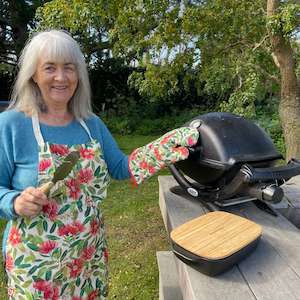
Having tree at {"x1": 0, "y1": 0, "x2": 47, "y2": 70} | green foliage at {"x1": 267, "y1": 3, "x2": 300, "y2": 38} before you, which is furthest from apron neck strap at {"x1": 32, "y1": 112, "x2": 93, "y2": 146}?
tree at {"x1": 0, "y1": 0, "x2": 47, "y2": 70}

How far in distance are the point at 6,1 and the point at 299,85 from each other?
8345 millimetres

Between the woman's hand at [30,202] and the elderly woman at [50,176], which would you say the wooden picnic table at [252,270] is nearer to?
the elderly woman at [50,176]

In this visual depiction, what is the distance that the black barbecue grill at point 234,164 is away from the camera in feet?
5.39

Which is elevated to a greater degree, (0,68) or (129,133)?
(0,68)

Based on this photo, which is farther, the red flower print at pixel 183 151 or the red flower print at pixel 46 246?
the red flower print at pixel 183 151

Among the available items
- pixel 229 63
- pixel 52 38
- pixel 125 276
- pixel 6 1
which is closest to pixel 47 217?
pixel 52 38

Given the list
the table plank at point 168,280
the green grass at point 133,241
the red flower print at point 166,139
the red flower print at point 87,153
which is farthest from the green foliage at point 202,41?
the red flower print at point 87,153

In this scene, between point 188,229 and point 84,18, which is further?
point 84,18

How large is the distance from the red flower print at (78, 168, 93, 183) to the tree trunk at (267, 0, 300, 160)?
2763 millimetres

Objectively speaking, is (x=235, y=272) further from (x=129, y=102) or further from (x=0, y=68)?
(x=0, y=68)

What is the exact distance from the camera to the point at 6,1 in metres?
10.1

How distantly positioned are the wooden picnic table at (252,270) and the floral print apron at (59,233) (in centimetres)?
36

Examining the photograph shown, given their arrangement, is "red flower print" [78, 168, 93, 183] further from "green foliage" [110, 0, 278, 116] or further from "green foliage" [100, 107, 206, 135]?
"green foliage" [100, 107, 206, 135]

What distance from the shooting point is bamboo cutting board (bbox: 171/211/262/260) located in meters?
1.29
